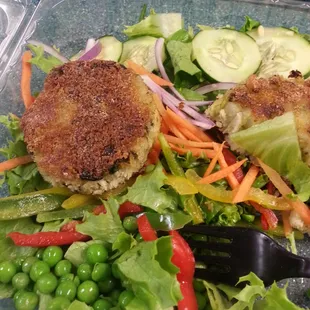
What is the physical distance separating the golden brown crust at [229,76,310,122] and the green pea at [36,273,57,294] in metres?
1.33

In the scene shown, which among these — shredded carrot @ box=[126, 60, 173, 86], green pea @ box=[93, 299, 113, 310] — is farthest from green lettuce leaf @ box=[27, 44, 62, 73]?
green pea @ box=[93, 299, 113, 310]

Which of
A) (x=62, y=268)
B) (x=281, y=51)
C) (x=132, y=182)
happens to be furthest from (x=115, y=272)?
(x=281, y=51)

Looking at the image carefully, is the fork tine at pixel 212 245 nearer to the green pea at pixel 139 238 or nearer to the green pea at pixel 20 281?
the green pea at pixel 139 238

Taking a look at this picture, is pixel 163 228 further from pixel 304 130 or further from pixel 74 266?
pixel 304 130

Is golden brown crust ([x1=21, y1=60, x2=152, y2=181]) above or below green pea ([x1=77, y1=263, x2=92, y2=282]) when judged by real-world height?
above

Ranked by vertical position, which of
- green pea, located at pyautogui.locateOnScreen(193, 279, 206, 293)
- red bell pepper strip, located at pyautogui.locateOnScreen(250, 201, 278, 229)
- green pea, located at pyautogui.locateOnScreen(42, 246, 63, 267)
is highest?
red bell pepper strip, located at pyautogui.locateOnScreen(250, 201, 278, 229)

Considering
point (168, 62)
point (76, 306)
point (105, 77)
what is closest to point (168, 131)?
point (105, 77)

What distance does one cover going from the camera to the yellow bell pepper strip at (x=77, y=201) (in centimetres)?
252

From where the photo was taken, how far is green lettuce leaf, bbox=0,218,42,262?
248 centimetres

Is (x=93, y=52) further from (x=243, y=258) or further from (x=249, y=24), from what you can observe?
(x=243, y=258)

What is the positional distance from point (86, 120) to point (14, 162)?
569 millimetres

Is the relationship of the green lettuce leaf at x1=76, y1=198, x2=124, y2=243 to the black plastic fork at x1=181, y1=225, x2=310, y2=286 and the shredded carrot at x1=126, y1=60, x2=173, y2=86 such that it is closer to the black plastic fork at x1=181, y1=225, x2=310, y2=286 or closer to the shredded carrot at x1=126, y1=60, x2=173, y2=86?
the black plastic fork at x1=181, y1=225, x2=310, y2=286

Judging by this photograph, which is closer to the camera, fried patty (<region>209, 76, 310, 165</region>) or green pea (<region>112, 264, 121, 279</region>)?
green pea (<region>112, 264, 121, 279</region>)

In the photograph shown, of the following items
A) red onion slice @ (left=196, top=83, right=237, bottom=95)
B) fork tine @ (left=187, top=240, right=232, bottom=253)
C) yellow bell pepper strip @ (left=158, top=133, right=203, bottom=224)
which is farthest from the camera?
red onion slice @ (left=196, top=83, right=237, bottom=95)
